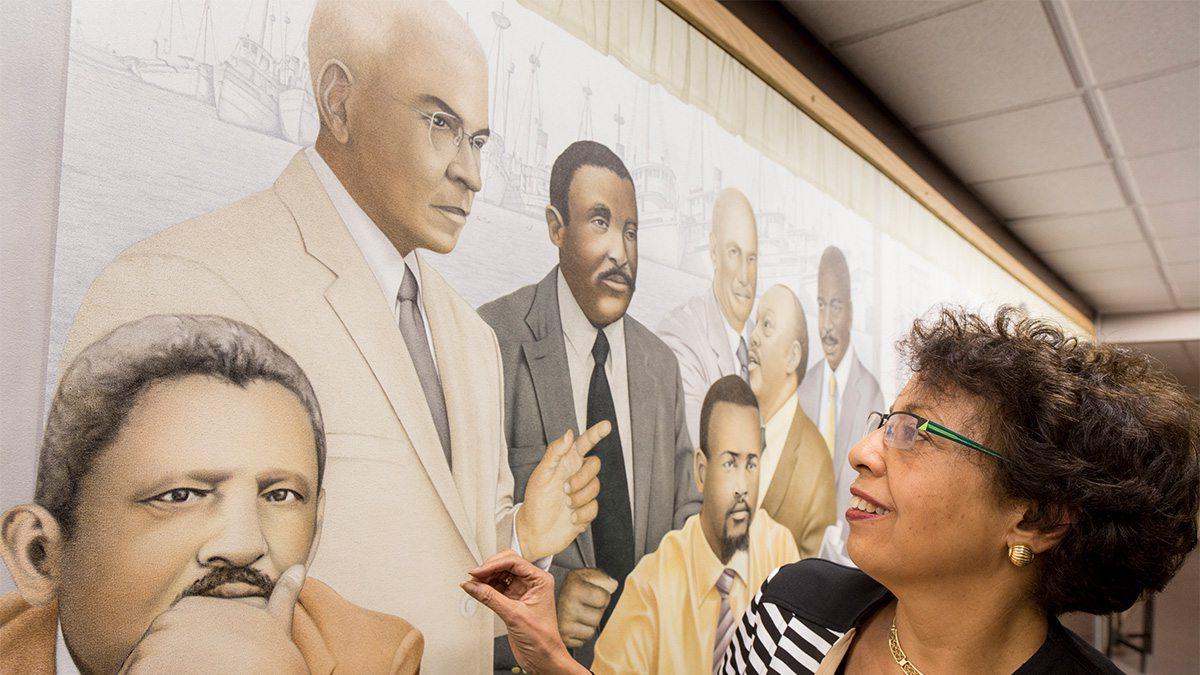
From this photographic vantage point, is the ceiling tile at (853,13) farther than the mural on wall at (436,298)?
Yes

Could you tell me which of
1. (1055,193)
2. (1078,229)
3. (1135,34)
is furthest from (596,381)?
(1078,229)

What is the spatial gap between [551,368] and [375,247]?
45cm

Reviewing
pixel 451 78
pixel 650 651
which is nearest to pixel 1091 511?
pixel 650 651

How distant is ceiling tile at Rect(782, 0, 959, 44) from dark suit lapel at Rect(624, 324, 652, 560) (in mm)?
1359

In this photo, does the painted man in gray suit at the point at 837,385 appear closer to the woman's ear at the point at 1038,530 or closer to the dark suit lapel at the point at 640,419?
the dark suit lapel at the point at 640,419

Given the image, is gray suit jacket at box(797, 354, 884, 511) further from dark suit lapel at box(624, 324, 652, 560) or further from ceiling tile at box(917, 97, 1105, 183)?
ceiling tile at box(917, 97, 1105, 183)

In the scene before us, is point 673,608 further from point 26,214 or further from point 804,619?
point 26,214

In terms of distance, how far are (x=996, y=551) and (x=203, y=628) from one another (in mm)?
1202

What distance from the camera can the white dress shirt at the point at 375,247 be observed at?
112cm

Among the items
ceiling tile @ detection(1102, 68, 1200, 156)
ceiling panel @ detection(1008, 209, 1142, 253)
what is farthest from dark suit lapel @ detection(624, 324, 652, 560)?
ceiling panel @ detection(1008, 209, 1142, 253)

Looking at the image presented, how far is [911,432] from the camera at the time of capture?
48.0 inches

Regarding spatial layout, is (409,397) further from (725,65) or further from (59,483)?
(725,65)

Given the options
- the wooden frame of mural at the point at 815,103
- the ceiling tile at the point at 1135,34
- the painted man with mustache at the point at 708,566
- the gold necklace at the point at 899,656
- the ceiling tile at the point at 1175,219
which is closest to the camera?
the gold necklace at the point at 899,656

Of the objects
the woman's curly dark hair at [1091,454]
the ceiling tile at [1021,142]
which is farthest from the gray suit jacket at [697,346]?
the ceiling tile at [1021,142]
